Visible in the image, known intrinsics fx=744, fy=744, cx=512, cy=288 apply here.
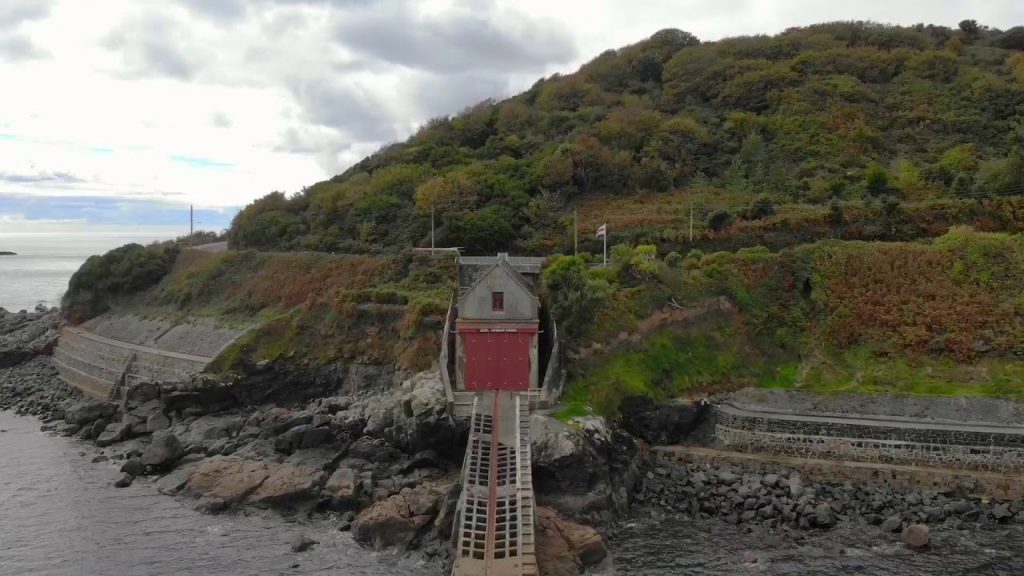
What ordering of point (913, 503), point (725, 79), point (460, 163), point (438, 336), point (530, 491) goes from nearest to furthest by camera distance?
point (530, 491)
point (913, 503)
point (438, 336)
point (460, 163)
point (725, 79)

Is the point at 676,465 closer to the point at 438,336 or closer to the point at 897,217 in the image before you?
the point at 438,336

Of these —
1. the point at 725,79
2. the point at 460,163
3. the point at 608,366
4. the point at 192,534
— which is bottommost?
the point at 192,534

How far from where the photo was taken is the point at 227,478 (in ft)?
99.2

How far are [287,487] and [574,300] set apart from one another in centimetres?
1514

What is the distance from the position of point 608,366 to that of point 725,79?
5046cm

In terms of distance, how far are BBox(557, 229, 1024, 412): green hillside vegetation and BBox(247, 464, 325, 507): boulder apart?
36.3 ft

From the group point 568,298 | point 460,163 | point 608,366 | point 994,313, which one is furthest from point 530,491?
point 460,163

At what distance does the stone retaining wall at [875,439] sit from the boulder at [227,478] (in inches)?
756

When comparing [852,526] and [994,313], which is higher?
[994,313]

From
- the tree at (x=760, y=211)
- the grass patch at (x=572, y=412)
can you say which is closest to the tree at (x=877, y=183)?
the tree at (x=760, y=211)

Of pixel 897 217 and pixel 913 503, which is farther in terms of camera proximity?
pixel 897 217

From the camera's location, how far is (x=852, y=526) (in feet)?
83.9

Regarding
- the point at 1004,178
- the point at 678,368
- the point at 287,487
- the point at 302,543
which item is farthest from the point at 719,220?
the point at 302,543

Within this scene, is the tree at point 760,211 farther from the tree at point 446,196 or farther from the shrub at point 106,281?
the shrub at point 106,281
